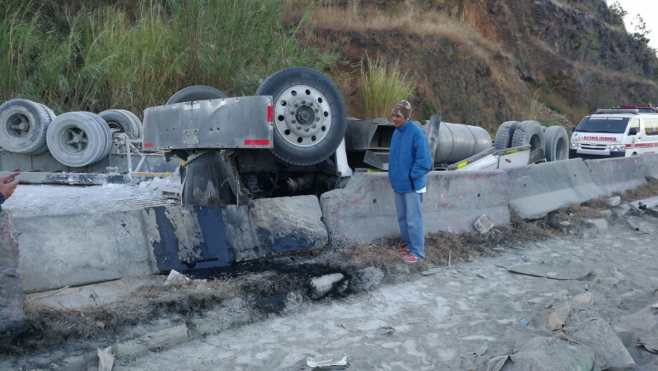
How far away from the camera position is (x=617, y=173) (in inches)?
388

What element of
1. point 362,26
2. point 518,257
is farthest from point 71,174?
point 362,26

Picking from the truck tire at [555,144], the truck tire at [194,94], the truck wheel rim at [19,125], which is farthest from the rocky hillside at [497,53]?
the truck tire at [194,94]

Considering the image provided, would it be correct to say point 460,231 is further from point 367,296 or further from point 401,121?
point 367,296

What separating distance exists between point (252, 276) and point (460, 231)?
2.77 m

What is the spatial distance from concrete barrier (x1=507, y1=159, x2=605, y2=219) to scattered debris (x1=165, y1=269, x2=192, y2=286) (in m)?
4.40

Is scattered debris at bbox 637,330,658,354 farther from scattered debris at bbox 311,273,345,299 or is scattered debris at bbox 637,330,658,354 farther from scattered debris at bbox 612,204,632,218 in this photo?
scattered debris at bbox 612,204,632,218

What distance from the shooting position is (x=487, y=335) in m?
3.88

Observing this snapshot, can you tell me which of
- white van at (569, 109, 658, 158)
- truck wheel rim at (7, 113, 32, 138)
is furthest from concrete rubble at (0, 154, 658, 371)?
white van at (569, 109, 658, 158)

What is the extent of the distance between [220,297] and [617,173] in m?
8.21

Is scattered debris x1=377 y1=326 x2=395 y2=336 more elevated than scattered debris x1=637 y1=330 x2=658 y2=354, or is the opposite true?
scattered debris x1=377 y1=326 x2=395 y2=336

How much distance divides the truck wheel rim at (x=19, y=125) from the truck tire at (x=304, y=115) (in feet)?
20.5

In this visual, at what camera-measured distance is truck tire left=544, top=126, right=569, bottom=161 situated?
33.3 ft

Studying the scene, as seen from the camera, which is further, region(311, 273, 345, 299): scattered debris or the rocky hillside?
the rocky hillside

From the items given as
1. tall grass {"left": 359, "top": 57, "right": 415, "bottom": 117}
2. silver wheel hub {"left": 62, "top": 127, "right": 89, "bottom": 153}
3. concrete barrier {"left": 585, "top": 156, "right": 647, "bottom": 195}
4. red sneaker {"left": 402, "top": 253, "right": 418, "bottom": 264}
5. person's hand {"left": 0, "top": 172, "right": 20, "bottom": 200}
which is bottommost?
red sneaker {"left": 402, "top": 253, "right": 418, "bottom": 264}
